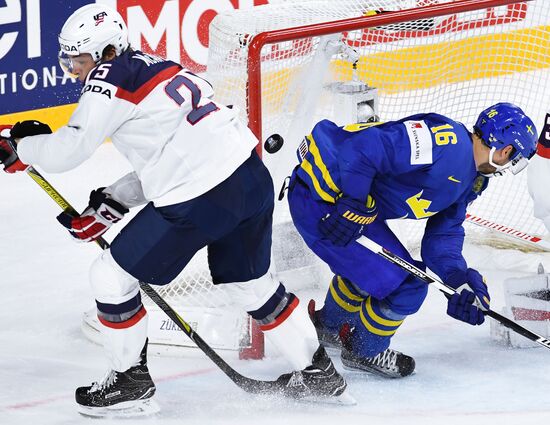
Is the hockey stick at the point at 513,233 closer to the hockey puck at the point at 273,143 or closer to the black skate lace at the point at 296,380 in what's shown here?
the hockey puck at the point at 273,143

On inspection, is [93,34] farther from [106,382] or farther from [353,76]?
[353,76]

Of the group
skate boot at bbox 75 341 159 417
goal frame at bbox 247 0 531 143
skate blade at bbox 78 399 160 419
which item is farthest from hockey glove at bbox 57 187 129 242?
goal frame at bbox 247 0 531 143

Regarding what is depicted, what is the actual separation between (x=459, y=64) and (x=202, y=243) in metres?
2.01

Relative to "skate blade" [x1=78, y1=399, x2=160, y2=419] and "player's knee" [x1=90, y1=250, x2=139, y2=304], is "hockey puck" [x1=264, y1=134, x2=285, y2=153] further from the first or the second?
"skate blade" [x1=78, y1=399, x2=160, y2=419]

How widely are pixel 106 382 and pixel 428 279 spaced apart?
3.19ft

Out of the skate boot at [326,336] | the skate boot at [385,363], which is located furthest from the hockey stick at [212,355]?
the skate boot at [326,336]

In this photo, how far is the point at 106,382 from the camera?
3436mm

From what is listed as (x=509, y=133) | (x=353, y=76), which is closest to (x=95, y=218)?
(x=509, y=133)

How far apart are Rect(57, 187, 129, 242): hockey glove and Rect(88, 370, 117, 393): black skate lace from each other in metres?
0.38

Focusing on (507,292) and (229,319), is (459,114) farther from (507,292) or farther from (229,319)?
(229,319)

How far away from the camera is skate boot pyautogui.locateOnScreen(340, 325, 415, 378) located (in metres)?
3.80

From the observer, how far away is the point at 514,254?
4.89 metres

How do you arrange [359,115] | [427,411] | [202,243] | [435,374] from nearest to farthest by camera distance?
[202,243] < [427,411] < [435,374] < [359,115]

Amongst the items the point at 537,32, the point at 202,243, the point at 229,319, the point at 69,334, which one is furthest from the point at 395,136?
the point at 537,32
